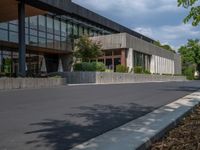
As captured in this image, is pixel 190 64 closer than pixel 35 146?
No

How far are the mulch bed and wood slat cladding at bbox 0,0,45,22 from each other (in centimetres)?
2080

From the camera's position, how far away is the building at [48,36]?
27.1 meters

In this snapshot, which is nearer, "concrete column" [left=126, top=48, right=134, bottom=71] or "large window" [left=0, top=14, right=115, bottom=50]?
"large window" [left=0, top=14, right=115, bottom=50]

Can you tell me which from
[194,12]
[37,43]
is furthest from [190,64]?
[194,12]

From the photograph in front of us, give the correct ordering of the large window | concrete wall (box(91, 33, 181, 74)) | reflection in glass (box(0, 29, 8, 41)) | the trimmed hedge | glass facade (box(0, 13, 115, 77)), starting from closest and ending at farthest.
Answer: reflection in glass (box(0, 29, 8, 41)) → the large window → glass facade (box(0, 13, 115, 77)) → the trimmed hedge → concrete wall (box(91, 33, 181, 74))

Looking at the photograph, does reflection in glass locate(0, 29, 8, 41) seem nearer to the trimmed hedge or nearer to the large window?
the large window

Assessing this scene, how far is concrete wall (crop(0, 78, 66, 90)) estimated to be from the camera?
69.9 feet

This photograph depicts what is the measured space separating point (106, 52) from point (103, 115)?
37.1 metres

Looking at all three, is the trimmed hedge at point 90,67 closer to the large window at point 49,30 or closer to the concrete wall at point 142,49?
the large window at point 49,30

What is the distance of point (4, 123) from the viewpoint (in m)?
8.01

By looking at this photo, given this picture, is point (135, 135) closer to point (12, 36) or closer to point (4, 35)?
point (4, 35)

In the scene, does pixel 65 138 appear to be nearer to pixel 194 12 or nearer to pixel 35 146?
pixel 35 146

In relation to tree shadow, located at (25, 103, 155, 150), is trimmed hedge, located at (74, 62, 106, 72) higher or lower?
higher

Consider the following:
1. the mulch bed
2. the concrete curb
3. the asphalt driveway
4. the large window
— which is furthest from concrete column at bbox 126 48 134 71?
the mulch bed
